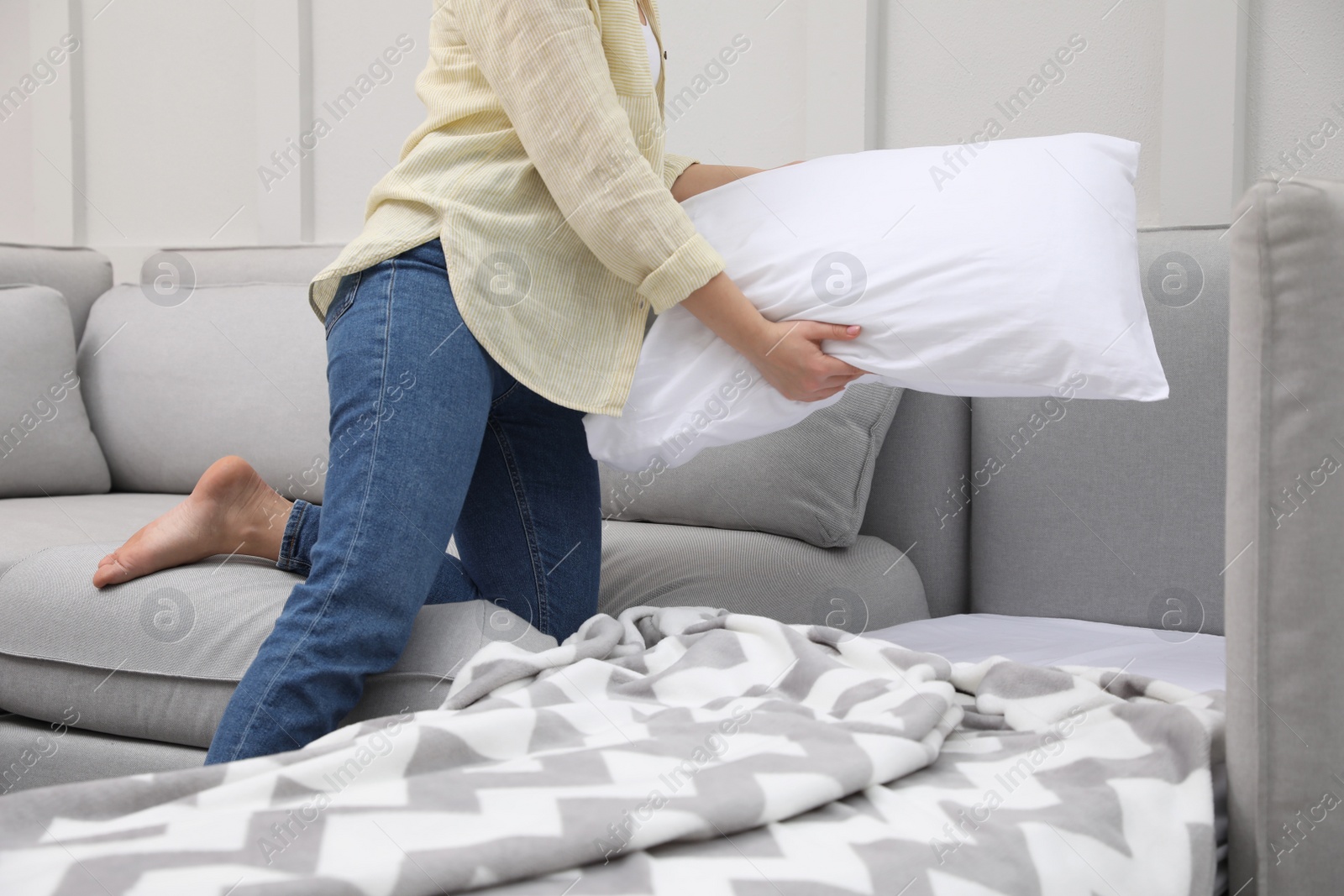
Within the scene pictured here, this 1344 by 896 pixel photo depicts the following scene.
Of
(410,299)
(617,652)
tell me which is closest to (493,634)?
(617,652)

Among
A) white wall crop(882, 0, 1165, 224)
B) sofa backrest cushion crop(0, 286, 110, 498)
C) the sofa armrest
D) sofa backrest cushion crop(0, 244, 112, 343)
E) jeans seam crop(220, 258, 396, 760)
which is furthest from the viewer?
sofa backrest cushion crop(0, 244, 112, 343)

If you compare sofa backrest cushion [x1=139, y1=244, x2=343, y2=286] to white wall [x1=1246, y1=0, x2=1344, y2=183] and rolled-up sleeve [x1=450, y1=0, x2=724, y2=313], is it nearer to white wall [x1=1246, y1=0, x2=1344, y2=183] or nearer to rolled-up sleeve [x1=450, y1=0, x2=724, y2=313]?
rolled-up sleeve [x1=450, y1=0, x2=724, y2=313]

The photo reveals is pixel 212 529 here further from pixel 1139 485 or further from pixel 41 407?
pixel 1139 485

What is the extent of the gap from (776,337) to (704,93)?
1.12 m

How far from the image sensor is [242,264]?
2135 millimetres

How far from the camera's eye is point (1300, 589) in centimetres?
65

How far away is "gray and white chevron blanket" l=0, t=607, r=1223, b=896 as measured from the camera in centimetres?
54

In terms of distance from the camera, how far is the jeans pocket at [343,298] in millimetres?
945

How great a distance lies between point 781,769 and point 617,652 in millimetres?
341

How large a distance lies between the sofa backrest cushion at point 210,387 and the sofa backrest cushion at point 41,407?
0.06m

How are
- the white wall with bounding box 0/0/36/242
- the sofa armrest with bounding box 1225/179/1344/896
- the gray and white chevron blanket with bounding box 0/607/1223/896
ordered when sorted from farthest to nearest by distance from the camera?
the white wall with bounding box 0/0/36/242
the sofa armrest with bounding box 1225/179/1344/896
the gray and white chevron blanket with bounding box 0/607/1223/896

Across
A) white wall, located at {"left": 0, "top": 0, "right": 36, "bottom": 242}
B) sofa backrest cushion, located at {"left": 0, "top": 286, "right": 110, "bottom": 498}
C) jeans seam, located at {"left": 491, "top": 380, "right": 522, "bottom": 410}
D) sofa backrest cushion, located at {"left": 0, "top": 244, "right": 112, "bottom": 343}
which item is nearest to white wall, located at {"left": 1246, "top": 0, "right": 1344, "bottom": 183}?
jeans seam, located at {"left": 491, "top": 380, "right": 522, "bottom": 410}

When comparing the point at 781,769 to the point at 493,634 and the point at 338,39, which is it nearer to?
the point at 493,634

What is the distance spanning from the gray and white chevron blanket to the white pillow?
0.26m
